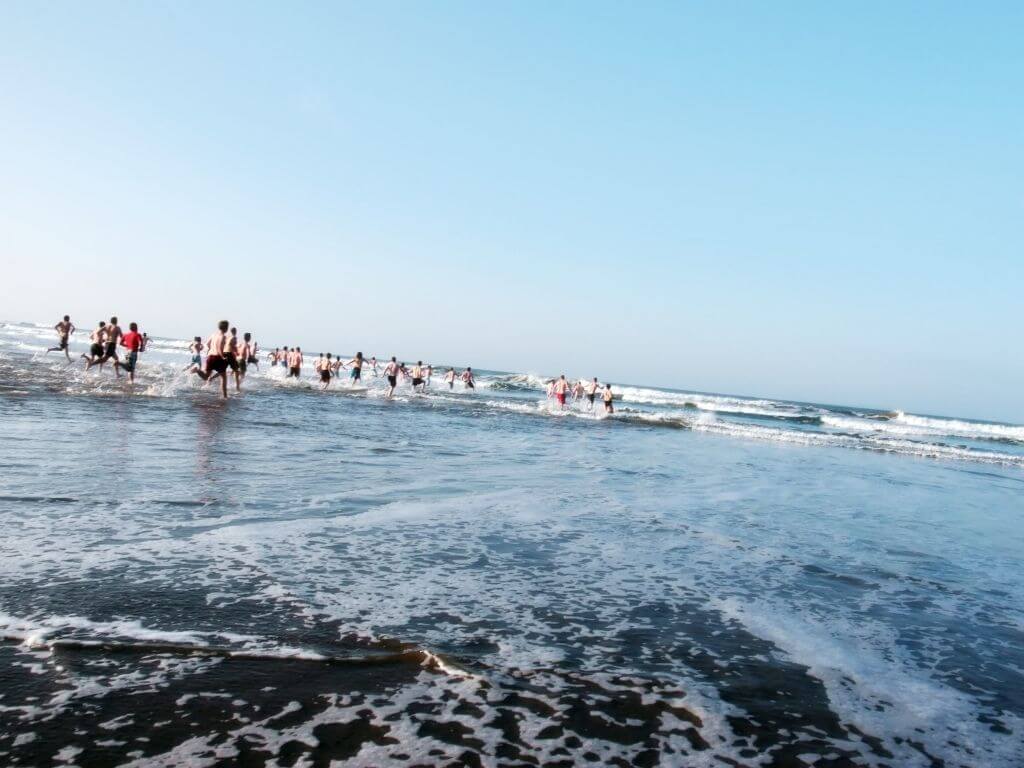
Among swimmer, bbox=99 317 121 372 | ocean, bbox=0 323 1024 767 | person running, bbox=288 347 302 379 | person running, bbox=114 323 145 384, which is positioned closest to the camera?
ocean, bbox=0 323 1024 767

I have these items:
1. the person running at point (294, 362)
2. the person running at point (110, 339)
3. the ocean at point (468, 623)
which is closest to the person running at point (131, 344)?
the person running at point (110, 339)

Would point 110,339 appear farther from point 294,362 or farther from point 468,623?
point 468,623

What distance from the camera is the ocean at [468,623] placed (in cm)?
260

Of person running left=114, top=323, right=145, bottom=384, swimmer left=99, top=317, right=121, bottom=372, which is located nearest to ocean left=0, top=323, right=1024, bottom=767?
swimmer left=99, top=317, right=121, bottom=372

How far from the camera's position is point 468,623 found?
12.5 feet

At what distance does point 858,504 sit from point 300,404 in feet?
54.5

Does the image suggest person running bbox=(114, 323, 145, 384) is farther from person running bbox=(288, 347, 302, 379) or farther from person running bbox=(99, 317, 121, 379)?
person running bbox=(288, 347, 302, 379)

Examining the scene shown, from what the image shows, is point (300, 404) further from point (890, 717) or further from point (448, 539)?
point (890, 717)

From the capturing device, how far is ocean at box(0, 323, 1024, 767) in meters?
2.60

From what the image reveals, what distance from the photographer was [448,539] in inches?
227

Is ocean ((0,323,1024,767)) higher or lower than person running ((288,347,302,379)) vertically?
lower

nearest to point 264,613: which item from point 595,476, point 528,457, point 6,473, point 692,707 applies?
point 692,707

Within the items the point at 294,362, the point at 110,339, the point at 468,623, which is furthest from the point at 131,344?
the point at 468,623

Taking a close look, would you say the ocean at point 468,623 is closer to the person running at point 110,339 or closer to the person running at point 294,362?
the person running at point 110,339
